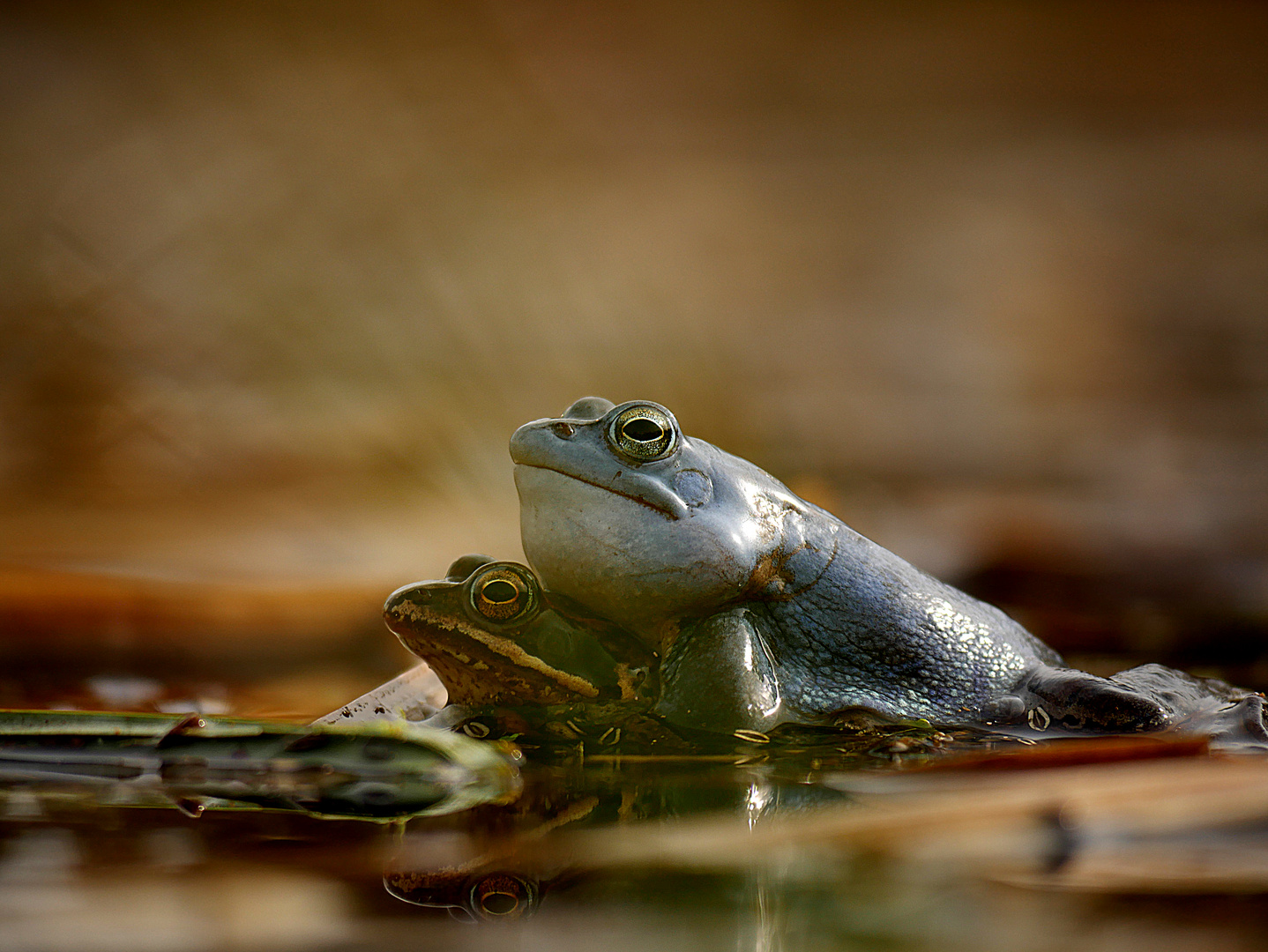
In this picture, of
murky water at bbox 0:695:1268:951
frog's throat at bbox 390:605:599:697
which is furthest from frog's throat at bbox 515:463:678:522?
murky water at bbox 0:695:1268:951

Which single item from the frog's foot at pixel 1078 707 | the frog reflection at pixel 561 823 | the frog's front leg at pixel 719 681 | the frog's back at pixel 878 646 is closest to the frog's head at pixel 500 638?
the frog's front leg at pixel 719 681

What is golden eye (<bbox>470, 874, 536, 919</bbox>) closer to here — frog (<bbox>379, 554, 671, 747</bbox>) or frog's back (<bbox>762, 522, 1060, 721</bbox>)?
frog (<bbox>379, 554, 671, 747</bbox>)

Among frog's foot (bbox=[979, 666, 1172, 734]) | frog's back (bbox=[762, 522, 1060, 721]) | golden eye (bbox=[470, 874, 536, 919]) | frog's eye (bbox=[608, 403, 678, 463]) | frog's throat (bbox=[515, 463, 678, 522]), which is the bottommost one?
golden eye (bbox=[470, 874, 536, 919])

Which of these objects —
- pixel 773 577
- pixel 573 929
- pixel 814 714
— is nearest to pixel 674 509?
pixel 773 577

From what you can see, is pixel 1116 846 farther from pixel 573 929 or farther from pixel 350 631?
pixel 350 631

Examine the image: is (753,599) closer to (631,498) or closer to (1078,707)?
(631,498)

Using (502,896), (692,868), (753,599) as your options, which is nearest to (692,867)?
(692,868)

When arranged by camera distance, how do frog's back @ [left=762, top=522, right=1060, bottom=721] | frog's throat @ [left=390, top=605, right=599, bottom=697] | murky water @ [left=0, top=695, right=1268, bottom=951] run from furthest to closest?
frog's back @ [left=762, top=522, right=1060, bottom=721]
frog's throat @ [left=390, top=605, right=599, bottom=697]
murky water @ [left=0, top=695, right=1268, bottom=951]

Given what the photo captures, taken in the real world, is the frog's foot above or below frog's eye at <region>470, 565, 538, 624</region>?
below
